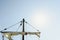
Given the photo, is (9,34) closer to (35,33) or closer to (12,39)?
(12,39)

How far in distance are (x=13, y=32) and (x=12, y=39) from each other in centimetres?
41

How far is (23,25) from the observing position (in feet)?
27.7

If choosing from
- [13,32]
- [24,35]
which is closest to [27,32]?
[24,35]

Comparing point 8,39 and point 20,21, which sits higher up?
point 20,21

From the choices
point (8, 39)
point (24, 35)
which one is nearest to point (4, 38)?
point (8, 39)

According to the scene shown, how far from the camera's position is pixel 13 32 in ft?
25.9

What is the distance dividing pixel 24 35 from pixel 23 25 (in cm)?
63

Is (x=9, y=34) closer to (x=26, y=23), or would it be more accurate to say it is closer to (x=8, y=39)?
(x=8, y=39)

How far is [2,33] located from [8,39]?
0.43 metres

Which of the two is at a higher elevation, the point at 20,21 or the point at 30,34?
the point at 20,21

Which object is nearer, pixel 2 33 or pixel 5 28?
Answer: pixel 2 33

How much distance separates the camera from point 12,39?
26.4 ft

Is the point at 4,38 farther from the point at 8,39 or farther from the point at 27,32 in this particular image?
the point at 27,32

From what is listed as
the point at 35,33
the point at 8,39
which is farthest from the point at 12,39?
the point at 35,33
